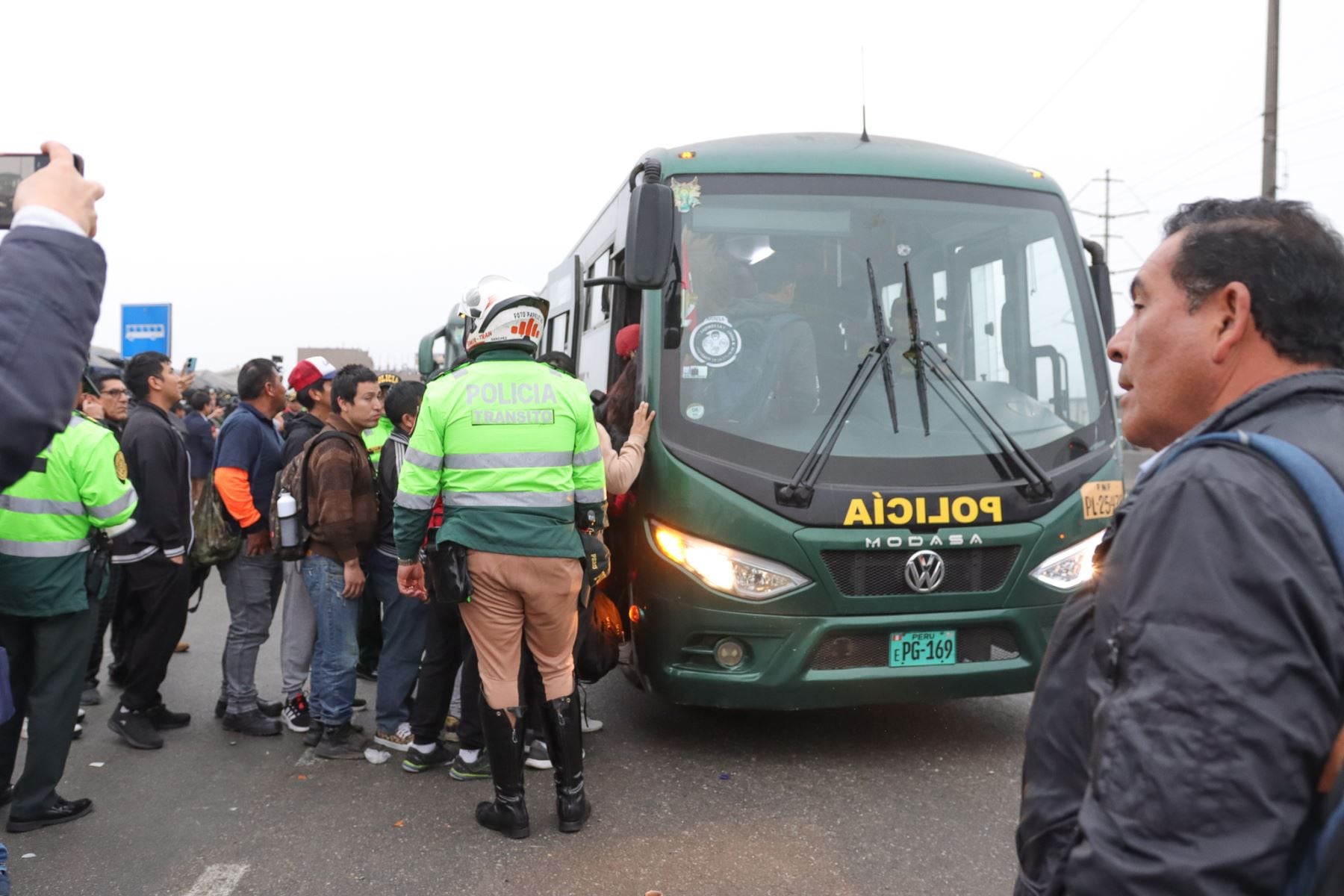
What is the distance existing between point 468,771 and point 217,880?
1.31 m

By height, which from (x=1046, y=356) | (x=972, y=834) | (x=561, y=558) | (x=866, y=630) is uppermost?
(x=1046, y=356)

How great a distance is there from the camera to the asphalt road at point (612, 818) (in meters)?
3.68

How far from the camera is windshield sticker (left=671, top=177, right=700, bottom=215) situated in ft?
16.5

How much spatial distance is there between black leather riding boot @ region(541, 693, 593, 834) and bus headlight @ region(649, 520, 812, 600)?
A: 791 mm

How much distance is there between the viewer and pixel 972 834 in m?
4.02

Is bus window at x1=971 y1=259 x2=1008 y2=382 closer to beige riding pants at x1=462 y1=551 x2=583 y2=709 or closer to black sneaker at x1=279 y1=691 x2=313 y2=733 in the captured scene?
beige riding pants at x1=462 y1=551 x2=583 y2=709

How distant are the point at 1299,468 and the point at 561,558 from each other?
10.6 ft

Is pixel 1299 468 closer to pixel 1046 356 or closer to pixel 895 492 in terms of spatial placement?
pixel 895 492

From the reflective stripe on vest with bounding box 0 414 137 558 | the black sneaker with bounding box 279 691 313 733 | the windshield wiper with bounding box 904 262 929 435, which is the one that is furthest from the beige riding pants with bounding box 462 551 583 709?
the black sneaker with bounding box 279 691 313 733

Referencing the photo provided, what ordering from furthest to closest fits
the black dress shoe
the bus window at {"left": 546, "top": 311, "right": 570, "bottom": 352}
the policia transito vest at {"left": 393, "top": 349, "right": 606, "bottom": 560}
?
the bus window at {"left": 546, "top": 311, "right": 570, "bottom": 352}
the black dress shoe
the policia transito vest at {"left": 393, "top": 349, "right": 606, "bottom": 560}

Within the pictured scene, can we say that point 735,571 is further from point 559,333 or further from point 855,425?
point 559,333

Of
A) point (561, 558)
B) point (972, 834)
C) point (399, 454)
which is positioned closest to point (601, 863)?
point (561, 558)

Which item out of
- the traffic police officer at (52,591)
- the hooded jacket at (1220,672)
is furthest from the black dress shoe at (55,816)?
the hooded jacket at (1220,672)

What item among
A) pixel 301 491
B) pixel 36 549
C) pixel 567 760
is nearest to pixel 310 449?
pixel 301 491
